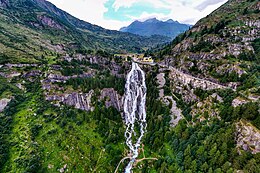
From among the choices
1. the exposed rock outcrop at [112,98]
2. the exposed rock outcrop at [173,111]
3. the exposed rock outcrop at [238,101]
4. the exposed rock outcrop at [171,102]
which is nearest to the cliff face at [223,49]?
the exposed rock outcrop at [171,102]

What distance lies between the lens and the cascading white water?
127206 millimetres

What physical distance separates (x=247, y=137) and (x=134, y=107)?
89.4 meters

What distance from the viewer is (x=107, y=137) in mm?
126062

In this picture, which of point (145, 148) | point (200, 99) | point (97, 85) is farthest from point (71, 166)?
point (200, 99)

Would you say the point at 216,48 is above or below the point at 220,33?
below

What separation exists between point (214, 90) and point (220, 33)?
7338 centimetres

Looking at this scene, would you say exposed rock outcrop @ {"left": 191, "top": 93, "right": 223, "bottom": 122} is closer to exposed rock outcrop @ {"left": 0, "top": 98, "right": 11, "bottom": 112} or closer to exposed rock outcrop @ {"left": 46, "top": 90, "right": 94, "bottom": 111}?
exposed rock outcrop @ {"left": 46, "top": 90, "right": 94, "bottom": 111}

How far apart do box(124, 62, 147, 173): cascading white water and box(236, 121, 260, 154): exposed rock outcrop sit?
6044cm

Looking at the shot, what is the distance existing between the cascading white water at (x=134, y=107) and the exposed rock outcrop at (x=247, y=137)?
6044cm

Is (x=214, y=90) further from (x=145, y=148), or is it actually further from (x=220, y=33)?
(x=220, y=33)

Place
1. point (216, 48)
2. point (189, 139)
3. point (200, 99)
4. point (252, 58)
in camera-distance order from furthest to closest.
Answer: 1. point (216, 48)
2. point (252, 58)
3. point (200, 99)
4. point (189, 139)

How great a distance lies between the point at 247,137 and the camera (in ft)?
266

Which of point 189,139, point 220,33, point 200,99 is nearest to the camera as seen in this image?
point 189,139

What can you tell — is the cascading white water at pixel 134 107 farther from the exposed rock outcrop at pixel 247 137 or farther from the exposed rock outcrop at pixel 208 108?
the exposed rock outcrop at pixel 247 137
